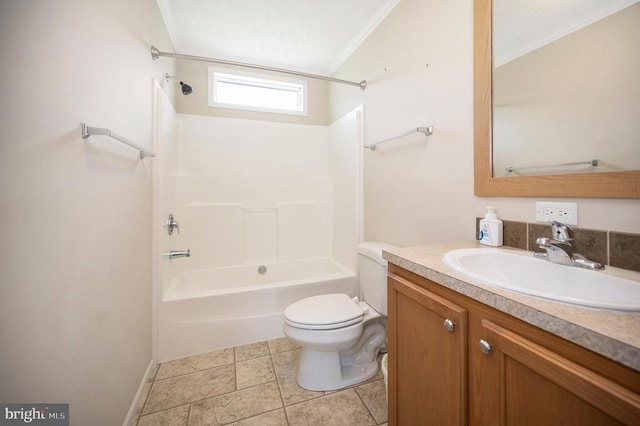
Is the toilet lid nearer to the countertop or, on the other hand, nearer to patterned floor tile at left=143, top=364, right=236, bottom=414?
patterned floor tile at left=143, top=364, right=236, bottom=414

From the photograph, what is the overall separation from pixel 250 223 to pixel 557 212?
2366 mm

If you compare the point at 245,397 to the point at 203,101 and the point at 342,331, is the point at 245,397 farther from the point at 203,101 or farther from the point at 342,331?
the point at 203,101

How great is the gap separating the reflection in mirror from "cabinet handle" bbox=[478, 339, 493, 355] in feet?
2.29

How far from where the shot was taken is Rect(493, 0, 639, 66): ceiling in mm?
832

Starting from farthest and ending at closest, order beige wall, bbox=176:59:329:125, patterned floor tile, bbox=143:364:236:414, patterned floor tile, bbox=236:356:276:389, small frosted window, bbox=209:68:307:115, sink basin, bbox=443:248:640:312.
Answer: small frosted window, bbox=209:68:307:115 → beige wall, bbox=176:59:329:125 → patterned floor tile, bbox=236:356:276:389 → patterned floor tile, bbox=143:364:236:414 → sink basin, bbox=443:248:640:312

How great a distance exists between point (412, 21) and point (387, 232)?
4.51 ft

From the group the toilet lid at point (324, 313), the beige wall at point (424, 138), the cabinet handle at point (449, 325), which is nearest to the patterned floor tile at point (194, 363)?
the toilet lid at point (324, 313)

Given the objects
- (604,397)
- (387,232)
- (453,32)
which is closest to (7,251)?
(604,397)

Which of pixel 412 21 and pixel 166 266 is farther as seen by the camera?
pixel 166 266

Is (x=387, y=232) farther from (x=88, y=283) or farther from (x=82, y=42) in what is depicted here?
(x=82, y=42)

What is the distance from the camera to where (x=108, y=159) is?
1.06m

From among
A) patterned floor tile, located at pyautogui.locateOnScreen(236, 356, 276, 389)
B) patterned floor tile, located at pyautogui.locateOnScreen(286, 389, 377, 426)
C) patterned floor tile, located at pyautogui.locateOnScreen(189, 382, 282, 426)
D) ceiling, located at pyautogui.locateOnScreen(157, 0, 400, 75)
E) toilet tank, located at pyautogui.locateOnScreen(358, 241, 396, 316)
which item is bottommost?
patterned floor tile, located at pyautogui.locateOnScreen(286, 389, 377, 426)

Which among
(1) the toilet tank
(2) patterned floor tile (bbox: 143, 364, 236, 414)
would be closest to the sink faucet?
(1) the toilet tank

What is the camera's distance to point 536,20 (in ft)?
3.20
